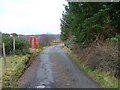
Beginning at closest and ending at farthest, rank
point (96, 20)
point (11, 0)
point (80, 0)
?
Result: point (96, 20)
point (80, 0)
point (11, 0)

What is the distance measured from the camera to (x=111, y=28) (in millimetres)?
8789

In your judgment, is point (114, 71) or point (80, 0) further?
point (80, 0)

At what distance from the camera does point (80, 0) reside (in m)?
8.95

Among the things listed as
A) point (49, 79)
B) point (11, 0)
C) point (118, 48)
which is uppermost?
point (11, 0)

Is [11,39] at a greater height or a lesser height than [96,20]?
lesser

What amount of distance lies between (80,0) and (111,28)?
2.37 m

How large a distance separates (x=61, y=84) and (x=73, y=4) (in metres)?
5.23

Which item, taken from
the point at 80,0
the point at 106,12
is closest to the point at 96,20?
the point at 106,12

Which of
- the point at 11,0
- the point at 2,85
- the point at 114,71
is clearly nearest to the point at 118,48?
the point at 114,71

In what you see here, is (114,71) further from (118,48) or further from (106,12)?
(106,12)

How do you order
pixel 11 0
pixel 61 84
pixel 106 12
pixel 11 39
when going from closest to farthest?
→ pixel 61 84 < pixel 106 12 < pixel 11 0 < pixel 11 39

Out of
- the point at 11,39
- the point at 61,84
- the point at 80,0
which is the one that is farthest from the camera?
the point at 11,39

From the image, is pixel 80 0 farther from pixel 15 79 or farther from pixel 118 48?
pixel 15 79

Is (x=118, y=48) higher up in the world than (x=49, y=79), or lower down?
higher up
